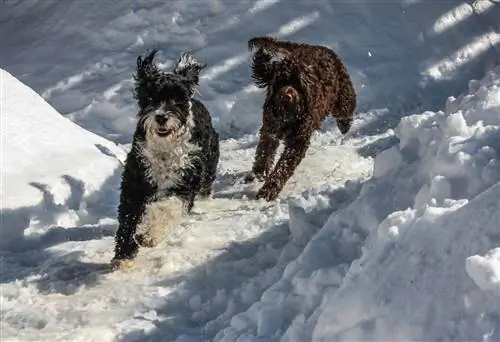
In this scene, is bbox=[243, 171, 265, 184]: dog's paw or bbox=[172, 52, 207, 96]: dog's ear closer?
bbox=[172, 52, 207, 96]: dog's ear

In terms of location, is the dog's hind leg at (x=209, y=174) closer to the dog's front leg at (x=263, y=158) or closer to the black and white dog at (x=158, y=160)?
the black and white dog at (x=158, y=160)

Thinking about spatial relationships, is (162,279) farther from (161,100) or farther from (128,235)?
(161,100)

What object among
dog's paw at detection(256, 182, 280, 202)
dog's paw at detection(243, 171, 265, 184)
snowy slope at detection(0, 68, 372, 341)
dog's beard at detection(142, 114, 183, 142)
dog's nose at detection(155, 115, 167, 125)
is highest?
dog's nose at detection(155, 115, 167, 125)

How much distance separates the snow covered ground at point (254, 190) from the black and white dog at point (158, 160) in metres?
0.24

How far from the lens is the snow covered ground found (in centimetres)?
313

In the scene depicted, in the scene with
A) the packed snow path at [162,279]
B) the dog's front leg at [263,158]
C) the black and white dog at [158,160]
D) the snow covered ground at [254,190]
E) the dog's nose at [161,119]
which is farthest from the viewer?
the dog's front leg at [263,158]

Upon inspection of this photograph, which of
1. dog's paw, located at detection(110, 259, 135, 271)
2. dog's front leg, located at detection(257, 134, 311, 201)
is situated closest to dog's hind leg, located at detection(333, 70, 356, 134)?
dog's front leg, located at detection(257, 134, 311, 201)

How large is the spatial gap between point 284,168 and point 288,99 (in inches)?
24.5

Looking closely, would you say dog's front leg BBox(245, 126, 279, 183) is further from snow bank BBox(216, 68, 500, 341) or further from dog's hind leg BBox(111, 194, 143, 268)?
snow bank BBox(216, 68, 500, 341)

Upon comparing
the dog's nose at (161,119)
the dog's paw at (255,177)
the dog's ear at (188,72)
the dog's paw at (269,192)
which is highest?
the dog's ear at (188,72)

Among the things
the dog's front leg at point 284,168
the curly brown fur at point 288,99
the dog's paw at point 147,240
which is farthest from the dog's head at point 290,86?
the dog's paw at point 147,240

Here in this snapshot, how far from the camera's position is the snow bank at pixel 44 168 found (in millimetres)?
6543

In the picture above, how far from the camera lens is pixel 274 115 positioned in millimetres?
7168

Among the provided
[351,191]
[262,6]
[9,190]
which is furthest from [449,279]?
[262,6]
